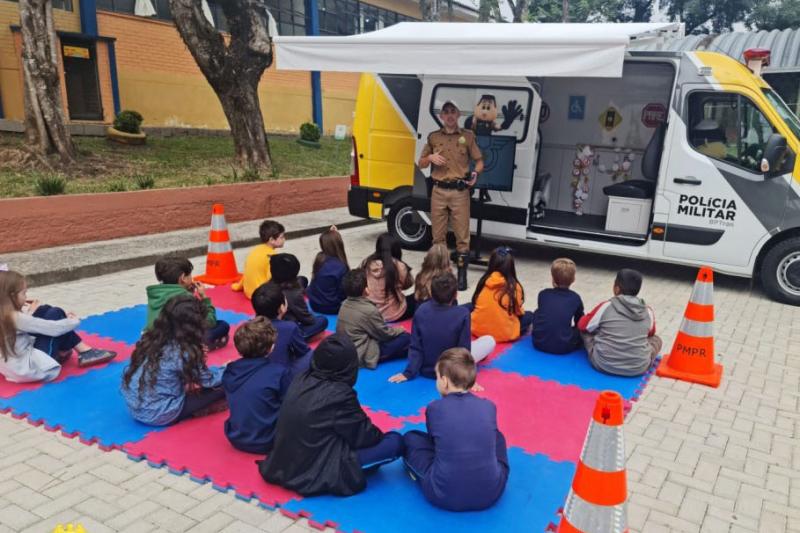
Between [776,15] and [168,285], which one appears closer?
[168,285]

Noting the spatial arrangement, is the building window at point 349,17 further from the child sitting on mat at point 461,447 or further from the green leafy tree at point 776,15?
the child sitting on mat at point 461,447

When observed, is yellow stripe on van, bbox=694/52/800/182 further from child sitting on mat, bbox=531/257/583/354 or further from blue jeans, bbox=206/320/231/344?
blue jeans, bbox=206/320/231/344

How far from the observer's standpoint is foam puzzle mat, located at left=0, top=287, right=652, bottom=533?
3018 millimetres

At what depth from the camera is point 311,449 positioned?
120 inches

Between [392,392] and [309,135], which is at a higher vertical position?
[309,135]

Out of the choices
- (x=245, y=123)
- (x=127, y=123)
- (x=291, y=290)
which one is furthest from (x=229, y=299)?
(x=127, y=123)

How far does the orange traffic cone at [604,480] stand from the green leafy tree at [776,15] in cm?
3402

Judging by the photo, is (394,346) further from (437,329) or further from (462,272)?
(462,272)

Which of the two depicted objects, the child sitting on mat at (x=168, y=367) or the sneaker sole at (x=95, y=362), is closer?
the child sitting on mat at (x=168, y=367)

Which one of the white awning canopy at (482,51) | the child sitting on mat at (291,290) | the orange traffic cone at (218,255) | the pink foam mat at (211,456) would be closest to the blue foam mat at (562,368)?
the pink foam mat at (211,456)

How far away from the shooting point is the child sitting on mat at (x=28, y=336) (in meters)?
4.10

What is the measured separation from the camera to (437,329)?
174 inches

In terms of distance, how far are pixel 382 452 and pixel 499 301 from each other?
2.48 meters

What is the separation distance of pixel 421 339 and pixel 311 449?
64.3 inches
